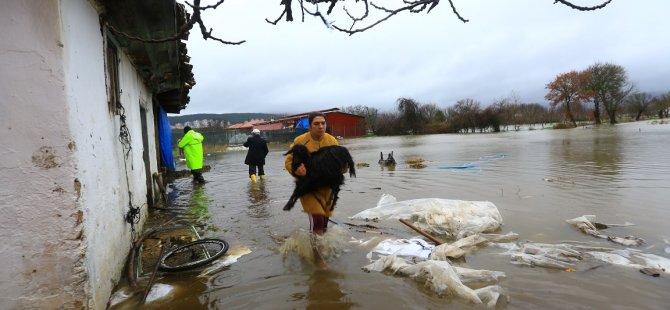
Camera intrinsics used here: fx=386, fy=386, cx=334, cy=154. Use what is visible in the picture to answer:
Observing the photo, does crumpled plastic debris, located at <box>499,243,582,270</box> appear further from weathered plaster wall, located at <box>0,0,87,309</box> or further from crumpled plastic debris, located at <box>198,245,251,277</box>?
weathered plaster wall, located at <box>0,0,87,309</box>

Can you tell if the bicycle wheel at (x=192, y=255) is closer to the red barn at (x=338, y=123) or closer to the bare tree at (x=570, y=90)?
the red barn at (x=338, y=123)

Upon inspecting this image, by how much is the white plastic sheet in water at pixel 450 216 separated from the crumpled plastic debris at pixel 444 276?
1.30m

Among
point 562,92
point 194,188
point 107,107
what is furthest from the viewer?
point 562,92

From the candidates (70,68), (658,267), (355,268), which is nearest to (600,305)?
(658,267)

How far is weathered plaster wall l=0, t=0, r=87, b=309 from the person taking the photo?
2.45 meters

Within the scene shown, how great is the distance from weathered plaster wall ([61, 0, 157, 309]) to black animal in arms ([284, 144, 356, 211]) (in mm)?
1714

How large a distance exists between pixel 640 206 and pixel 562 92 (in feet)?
190

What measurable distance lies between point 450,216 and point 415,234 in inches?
20.6

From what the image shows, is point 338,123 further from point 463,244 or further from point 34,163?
point 34,163

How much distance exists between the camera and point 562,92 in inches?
2190

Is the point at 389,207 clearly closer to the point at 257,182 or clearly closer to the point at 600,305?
the point at 600,305

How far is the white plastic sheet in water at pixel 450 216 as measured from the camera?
4898mm

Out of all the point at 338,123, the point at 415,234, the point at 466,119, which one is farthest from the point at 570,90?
the point at 415,234

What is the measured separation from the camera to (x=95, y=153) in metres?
3.17
